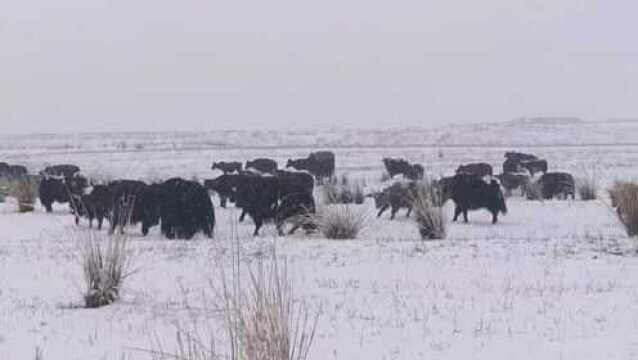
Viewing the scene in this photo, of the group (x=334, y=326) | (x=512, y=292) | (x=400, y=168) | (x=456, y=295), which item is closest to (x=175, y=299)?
(x=334, y=326)

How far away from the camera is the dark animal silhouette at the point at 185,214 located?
18.0m

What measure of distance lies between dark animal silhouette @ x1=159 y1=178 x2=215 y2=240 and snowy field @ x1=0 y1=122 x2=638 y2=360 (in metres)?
0.56

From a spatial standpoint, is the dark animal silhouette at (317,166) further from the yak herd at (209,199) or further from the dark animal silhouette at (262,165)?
the yak herd at (209,199)

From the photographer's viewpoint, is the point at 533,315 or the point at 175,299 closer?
the point at 533,315

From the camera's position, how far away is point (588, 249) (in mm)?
13711

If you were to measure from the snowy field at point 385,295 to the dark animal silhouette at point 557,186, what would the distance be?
9.49 m

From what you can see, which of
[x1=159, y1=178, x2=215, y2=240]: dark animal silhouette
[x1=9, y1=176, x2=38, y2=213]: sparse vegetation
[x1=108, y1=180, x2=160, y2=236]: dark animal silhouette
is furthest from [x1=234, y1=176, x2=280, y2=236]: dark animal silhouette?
[x1=9, y1=176, x2=38, y2=213]: sparse vegetation

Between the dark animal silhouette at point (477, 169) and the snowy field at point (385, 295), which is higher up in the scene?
the dark animal silhouette at point (477, 169)

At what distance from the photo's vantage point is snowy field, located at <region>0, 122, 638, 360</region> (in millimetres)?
7715

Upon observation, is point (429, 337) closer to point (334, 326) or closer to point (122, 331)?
point (334, 326)

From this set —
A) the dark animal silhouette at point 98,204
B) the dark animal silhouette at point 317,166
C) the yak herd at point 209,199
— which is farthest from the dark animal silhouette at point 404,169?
the dark animal silhouette at point 98,204

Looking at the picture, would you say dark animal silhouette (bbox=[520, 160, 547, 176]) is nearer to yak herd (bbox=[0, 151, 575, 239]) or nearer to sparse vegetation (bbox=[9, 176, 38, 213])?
yak herd (bbox=[0, 151, 575, 239])

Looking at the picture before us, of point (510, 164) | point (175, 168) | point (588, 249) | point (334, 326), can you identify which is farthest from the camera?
point (175, 168)

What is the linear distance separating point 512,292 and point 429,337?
7.69 ft
